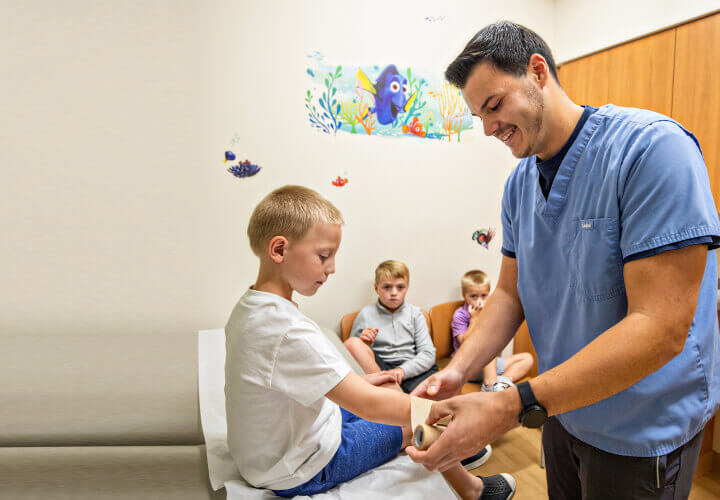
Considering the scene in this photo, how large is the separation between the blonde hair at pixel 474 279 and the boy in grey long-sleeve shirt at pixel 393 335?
17.7 inches

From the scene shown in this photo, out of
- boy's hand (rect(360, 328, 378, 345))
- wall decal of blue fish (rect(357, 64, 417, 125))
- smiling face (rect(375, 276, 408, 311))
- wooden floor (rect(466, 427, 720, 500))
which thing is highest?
wall decal of blue fish (rect(357, 64, 417, 125))

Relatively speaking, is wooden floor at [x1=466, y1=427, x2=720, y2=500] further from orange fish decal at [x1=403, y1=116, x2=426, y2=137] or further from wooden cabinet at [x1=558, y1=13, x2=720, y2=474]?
orange fish decal at [x1=403, y1=116, x2=426, y2=137]

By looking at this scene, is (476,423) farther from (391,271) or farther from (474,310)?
(474,310)

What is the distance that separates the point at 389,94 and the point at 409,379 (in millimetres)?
1866

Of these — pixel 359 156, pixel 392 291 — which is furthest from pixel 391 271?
pixel 359 156

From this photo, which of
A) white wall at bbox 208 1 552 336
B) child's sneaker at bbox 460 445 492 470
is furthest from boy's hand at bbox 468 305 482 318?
child's sneaker at bbox 460 445 492 470

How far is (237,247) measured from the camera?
2730 mm

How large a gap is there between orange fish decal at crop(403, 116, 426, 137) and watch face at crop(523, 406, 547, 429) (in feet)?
8.03

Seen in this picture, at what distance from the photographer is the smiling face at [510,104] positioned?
1.00 meters

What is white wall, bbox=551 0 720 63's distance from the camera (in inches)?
97.7

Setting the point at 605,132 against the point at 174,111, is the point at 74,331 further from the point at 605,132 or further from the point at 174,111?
the point at 605,132

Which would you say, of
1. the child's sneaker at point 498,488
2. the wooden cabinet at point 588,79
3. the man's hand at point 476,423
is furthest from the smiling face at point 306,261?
the wooden cabinet at point 588,79

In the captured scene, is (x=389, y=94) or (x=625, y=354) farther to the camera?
(x=389, y=94)

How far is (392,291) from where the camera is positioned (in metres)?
2.77
